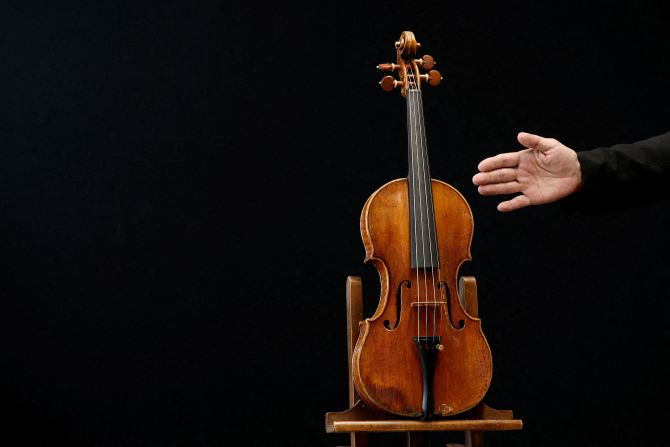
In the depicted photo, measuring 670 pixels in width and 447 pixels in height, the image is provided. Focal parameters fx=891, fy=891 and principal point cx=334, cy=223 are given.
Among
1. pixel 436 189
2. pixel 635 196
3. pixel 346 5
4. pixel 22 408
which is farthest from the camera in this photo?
pixel 346 5

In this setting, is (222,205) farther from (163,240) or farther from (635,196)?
(635,196)

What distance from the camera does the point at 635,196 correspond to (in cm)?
174

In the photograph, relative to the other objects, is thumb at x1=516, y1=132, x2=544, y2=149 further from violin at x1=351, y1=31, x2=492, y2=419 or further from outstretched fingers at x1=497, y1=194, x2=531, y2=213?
violin at x1=351, y1=31, x2=492, y2=419

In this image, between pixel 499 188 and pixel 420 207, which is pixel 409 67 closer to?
pixel 420 207

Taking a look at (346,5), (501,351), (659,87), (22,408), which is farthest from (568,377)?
(22,408)

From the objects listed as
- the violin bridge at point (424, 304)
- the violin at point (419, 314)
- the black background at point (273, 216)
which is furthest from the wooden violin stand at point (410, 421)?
the black background at point (273, 216)

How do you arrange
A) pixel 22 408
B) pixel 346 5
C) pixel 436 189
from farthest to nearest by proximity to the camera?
pixel 346 5, pixel 22 408, pixel 436 189

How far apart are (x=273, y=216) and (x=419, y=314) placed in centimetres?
103

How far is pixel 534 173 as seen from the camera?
6.34 ft

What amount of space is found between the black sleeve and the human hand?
0.11 feet

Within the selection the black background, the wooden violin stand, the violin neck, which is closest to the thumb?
the violin neck

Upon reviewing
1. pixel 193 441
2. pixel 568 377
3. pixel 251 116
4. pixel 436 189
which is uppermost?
pixel 251 116

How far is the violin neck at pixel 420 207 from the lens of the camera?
2.18 m

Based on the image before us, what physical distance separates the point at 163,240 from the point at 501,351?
4.09 feet
